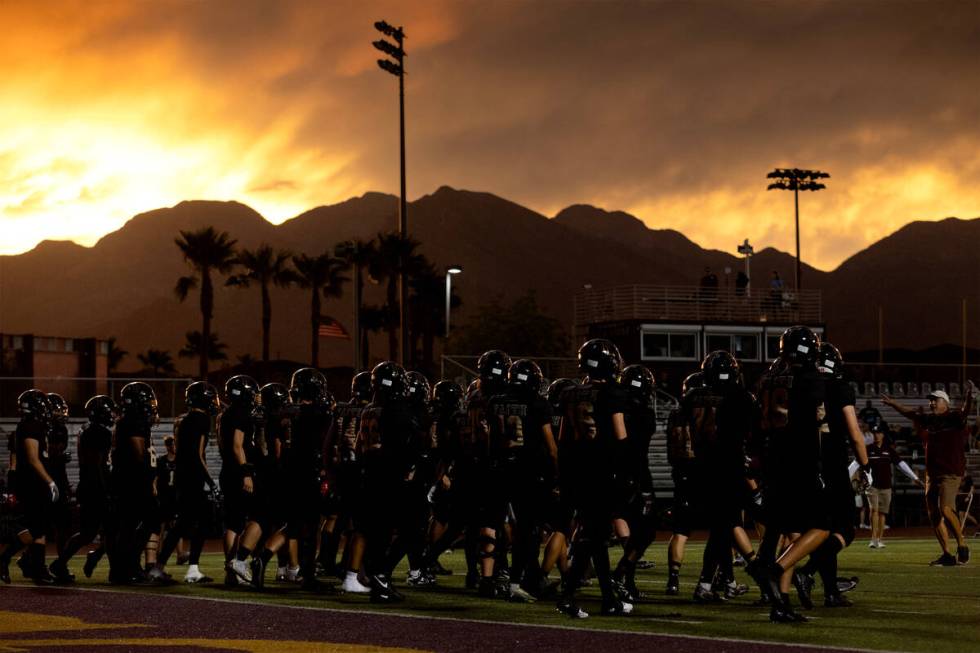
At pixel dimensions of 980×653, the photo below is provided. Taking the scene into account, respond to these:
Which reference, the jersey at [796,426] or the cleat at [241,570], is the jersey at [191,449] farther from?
the jersey at [796,426]

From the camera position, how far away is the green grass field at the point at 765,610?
32.4ft

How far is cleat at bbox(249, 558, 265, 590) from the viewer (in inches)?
537

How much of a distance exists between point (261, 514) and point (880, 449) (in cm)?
1092

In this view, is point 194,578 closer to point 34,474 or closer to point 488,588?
point 34,474

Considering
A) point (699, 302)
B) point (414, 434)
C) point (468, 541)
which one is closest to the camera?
point (414, 434)

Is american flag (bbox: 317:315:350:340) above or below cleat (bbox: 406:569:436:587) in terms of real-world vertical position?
above

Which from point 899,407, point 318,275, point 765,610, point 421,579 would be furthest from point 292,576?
point 318,275

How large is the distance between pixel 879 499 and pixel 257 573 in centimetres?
1102

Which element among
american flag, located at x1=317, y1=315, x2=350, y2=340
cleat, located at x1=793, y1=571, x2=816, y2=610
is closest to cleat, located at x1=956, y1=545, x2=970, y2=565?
cleat, located at x1=793, y1=571, x2=816, y2=610

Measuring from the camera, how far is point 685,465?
43.0ft

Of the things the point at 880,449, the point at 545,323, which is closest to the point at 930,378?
the point at 880,449

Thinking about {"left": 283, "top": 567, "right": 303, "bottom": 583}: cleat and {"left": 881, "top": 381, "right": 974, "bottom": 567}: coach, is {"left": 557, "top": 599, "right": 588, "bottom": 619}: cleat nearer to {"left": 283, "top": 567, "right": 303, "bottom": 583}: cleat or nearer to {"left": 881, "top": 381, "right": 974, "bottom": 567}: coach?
{"left": 283, "top": 567, "right": 303, "bottom": 583}: cleat

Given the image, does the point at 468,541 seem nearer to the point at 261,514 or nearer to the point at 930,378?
the point at 261,514

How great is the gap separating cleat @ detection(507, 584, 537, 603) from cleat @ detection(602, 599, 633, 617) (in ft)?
4.09
